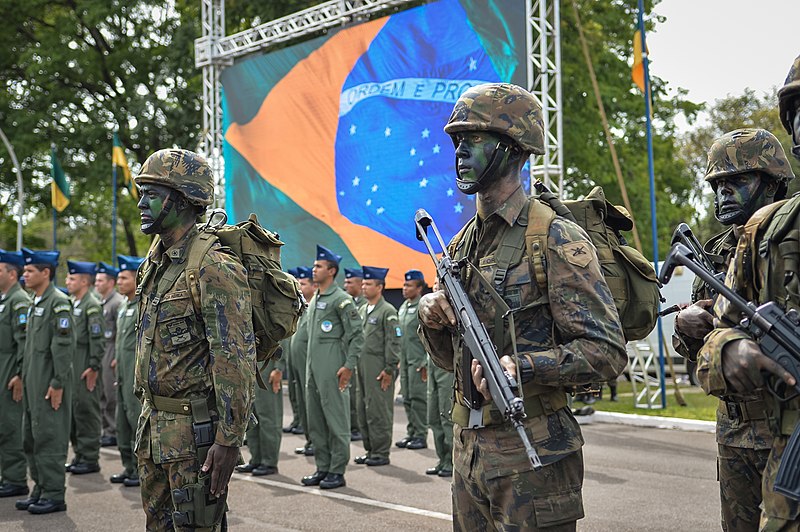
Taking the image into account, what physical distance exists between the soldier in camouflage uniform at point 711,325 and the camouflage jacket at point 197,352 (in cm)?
212

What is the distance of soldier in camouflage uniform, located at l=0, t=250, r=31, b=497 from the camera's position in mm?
8398

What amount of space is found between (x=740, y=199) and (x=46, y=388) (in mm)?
6304

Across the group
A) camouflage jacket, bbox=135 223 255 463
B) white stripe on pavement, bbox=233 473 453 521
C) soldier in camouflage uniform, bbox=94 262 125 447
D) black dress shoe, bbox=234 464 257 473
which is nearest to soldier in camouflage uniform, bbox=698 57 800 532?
camouflage jacket, bbox=135 223 255 463

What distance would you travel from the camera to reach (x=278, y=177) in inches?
715

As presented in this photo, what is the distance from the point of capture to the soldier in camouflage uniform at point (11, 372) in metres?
8.40

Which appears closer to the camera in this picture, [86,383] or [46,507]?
[46,507]

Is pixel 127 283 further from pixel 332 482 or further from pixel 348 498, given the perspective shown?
pixel 348 498

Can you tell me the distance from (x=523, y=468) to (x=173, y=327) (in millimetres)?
1896

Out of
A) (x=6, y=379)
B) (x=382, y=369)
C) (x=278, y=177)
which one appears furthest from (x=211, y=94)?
(x=6, y=379)

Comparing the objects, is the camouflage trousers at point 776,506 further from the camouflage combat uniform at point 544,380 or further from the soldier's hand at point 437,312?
the soldier's hand at point 437,312

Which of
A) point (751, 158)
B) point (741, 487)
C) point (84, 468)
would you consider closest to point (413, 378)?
point (84, 468)

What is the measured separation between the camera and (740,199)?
4359 mm

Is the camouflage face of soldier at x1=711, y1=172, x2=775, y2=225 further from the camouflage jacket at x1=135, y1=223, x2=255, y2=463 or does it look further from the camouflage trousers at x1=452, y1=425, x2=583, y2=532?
the camouflage jacket at x1=135, y1=223, x2=255, y2=463

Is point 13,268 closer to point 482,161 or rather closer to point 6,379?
point 6,379
